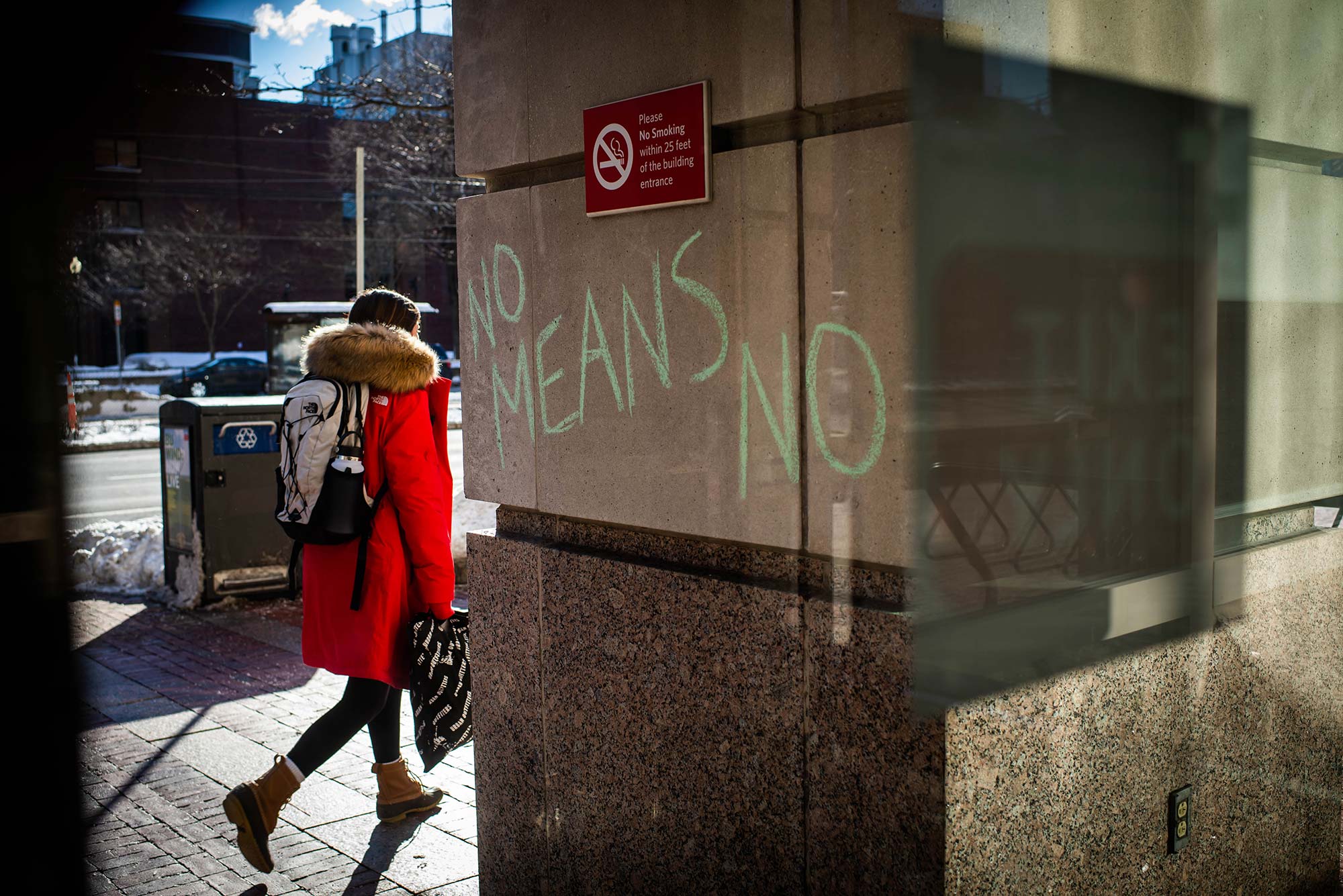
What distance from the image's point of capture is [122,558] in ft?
29.6

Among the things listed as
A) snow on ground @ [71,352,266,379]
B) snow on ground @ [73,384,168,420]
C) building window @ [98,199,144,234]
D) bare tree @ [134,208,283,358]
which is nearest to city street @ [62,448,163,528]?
snow on ground @ [73,384,168,420]

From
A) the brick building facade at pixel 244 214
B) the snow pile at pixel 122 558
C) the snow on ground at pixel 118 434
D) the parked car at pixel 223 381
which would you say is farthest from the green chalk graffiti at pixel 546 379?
the brick building facade at pixel 244 214

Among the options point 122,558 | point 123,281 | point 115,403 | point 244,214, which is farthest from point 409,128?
point 244,214

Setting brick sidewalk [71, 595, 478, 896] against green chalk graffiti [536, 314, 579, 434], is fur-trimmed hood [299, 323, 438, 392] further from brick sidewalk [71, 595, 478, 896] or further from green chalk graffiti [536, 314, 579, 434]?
brick sidewalk [71, 595, 478, 896]

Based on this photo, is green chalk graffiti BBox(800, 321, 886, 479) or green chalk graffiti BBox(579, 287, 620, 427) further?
green chalk graffiti BBox(579, 287, 620, 427)

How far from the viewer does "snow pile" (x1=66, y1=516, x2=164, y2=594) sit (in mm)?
8828

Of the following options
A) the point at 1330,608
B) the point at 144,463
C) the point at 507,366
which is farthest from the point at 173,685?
the point at 144,463

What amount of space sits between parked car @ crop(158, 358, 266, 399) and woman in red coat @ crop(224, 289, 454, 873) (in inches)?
1260

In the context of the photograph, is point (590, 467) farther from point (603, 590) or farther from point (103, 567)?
point (103, 567)

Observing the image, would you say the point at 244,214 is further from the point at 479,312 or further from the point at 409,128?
the point at 479,312

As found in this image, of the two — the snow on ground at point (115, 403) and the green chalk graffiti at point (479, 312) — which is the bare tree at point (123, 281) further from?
the green chalk graffiti at point (479, 312)

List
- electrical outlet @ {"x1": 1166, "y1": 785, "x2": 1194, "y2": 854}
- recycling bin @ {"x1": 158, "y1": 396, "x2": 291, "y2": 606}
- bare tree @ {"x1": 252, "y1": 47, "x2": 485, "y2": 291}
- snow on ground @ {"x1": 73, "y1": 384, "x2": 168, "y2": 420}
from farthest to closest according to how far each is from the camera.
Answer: snow on ground @ {"x1": 73, "y1": 384, "x2": 168, "y2": 420} → bare tree @ {"x1": 252, "y1": 47, "x2": 485, "y2": 291} → recycling bin @ {"x1": 158, "y1": 396, "x2": 291, "y2": 606} → electrical outlet @ {"x1": 1166, "y1": 785, "x2": 1194, "y2": 854}

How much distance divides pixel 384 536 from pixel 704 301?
63.7 inches

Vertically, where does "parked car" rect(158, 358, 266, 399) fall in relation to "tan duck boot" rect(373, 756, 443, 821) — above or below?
above
